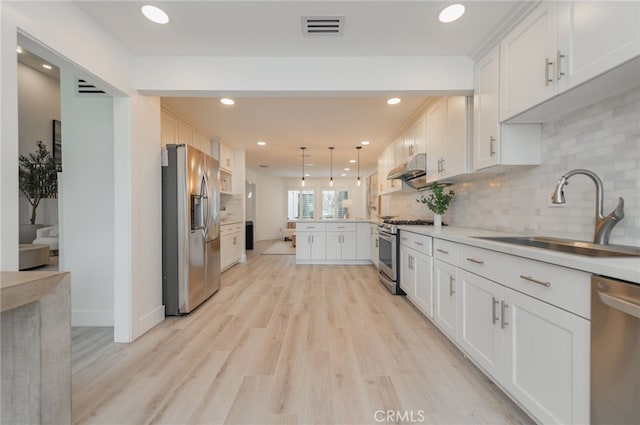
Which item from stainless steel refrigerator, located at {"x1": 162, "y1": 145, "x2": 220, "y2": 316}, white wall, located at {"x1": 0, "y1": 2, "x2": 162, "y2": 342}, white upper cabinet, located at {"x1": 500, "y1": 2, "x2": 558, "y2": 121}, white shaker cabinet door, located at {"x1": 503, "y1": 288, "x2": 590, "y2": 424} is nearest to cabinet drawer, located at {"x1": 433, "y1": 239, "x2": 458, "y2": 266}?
white shaker cabinet door, located at {"x1": 503, "y1": 288, "x2": 590, "y2": 424}

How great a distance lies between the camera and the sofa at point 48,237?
5215 mm

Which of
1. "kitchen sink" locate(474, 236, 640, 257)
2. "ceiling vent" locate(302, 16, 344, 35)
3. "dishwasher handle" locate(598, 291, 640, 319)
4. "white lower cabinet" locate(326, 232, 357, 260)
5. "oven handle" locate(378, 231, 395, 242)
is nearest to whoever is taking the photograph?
"dishwasher handle" locate(598, 291, 640, 319)

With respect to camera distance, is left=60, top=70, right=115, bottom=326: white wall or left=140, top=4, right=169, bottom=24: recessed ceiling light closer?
left=140, top=4, right=169, bottom=24: recessed ceiling light

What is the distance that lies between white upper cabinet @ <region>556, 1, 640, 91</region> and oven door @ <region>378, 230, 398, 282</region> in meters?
2.45

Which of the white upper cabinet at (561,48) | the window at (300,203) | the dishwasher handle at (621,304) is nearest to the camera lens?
the dishwasher handle at (621,304)

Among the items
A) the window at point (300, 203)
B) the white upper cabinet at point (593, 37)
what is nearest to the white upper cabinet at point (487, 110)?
the white upper cabinet at point (593, 37)

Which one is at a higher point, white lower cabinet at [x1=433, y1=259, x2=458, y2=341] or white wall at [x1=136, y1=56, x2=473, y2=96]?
white wall at [x1=136, y1=56, x2=473, y2=96]

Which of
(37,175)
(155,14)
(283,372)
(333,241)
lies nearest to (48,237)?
(37,175)

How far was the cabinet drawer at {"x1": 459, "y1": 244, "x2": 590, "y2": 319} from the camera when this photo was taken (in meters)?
1.07

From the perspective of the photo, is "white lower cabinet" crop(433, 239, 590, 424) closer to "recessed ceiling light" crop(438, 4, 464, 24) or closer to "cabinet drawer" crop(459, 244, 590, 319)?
"cabinet drawer" crop(459, 244, 590, 319)

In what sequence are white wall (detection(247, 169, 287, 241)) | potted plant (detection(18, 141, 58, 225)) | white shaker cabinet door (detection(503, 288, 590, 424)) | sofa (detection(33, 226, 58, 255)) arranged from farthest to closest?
white wall (detection(247, 169, 287, 241)), sofa (detection(33, 226, 58, 255)), potted plant (detection(18, 141, 58, 225)), white shaker cabinet door (detection(503, 288, 590, 424))

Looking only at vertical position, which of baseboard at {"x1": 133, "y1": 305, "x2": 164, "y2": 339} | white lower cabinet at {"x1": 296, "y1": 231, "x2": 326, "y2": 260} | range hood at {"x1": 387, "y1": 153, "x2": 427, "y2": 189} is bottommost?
baseboard at {"x1": 133, "y1": 305, "x2": 164, "y2": 339}

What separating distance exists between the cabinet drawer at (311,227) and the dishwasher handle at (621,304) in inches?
192

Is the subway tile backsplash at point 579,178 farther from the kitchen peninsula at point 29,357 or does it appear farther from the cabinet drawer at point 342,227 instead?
the cabinet drawer at point 342,227
